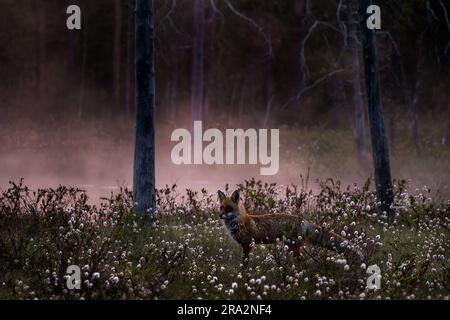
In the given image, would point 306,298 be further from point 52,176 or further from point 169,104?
point 169,104

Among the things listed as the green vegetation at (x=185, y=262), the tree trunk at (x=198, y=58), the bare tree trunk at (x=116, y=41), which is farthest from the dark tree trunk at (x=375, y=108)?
the bare tree trunk at (x=116, y=41)

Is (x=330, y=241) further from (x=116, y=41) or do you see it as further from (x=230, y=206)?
(x=116, y=41)

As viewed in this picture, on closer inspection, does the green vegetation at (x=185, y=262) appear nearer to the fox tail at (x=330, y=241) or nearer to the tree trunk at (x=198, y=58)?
the fox tail at (x=330, y=241)

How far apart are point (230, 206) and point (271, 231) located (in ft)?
2.70

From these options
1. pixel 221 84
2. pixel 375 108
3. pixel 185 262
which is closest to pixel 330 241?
pixel 185 262

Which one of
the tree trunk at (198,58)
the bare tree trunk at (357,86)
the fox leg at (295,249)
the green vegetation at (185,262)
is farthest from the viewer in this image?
the tree trunk at (198,58)

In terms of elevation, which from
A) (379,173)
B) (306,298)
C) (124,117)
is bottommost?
(306,298)

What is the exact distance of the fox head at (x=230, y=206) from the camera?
10.3 m

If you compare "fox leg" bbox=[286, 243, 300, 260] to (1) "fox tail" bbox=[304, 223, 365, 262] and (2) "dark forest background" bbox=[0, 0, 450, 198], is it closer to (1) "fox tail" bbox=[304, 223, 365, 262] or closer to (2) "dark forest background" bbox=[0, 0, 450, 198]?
(1) "fox tail" bbox=[304, 223, 365, 262]

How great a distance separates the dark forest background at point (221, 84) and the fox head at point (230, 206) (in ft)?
31.3

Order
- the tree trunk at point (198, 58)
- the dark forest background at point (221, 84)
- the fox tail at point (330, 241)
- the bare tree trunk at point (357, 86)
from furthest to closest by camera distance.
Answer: the tree trunk at point (198, 58)
the dark forest background at point (221, 84)
the bare tree trunk at point (357, 86)
the fox tail at point (330, 241)

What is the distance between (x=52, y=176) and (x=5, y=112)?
58.9ft
